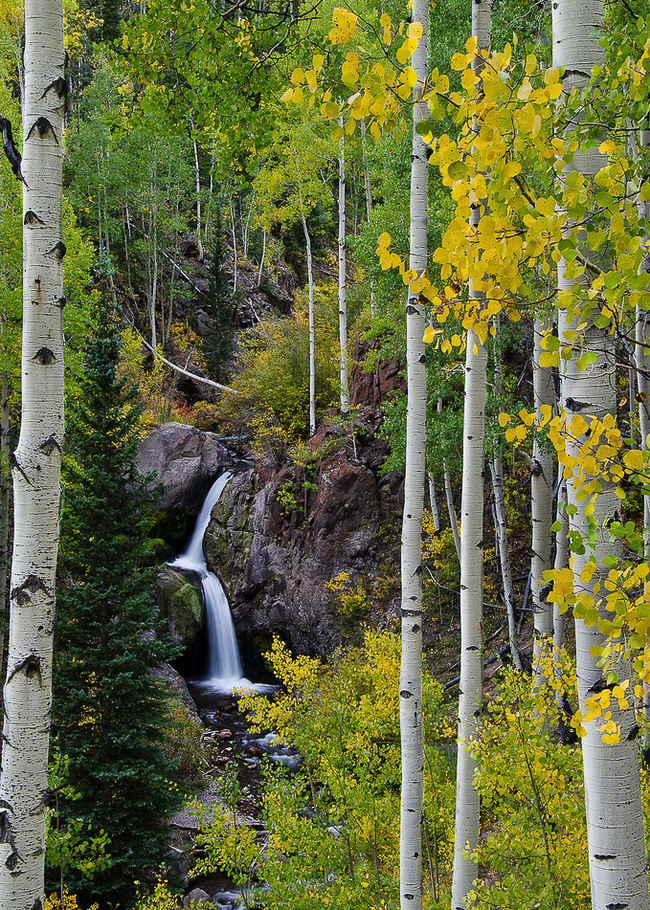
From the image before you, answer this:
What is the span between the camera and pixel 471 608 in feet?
12.2

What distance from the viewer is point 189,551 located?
15.1 meters

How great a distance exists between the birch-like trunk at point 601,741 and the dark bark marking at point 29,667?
1920 millimetres

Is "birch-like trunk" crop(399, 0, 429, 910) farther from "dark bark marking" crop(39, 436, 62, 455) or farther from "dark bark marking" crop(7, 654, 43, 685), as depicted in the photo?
"dark bark marking" crop(7, 654, 43, 685)

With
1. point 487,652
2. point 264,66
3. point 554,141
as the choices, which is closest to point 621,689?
point 554,141

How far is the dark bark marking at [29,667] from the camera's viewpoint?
2.25 m

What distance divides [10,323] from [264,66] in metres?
8.60

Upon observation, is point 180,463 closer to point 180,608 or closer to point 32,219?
point 180,608

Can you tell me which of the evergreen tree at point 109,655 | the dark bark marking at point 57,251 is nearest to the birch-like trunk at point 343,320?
the evergreen tree at point 109,655

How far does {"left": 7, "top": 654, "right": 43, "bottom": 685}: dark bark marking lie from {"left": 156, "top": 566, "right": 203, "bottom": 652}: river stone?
11255 millimetres

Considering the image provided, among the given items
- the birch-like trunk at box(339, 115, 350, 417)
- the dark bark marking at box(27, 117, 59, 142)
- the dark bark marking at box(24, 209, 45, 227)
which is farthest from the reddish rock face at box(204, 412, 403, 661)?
the dark bark marking at box(27, 117, 59, 142)

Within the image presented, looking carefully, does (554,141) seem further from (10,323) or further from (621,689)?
(10,323)

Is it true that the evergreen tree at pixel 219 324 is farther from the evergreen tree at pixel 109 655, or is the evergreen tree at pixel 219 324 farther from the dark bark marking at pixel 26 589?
the dark bark marking at pixel 26 589

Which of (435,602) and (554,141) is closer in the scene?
(554,141)

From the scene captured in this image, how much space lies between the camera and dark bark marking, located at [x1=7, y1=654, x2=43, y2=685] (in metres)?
2.25
